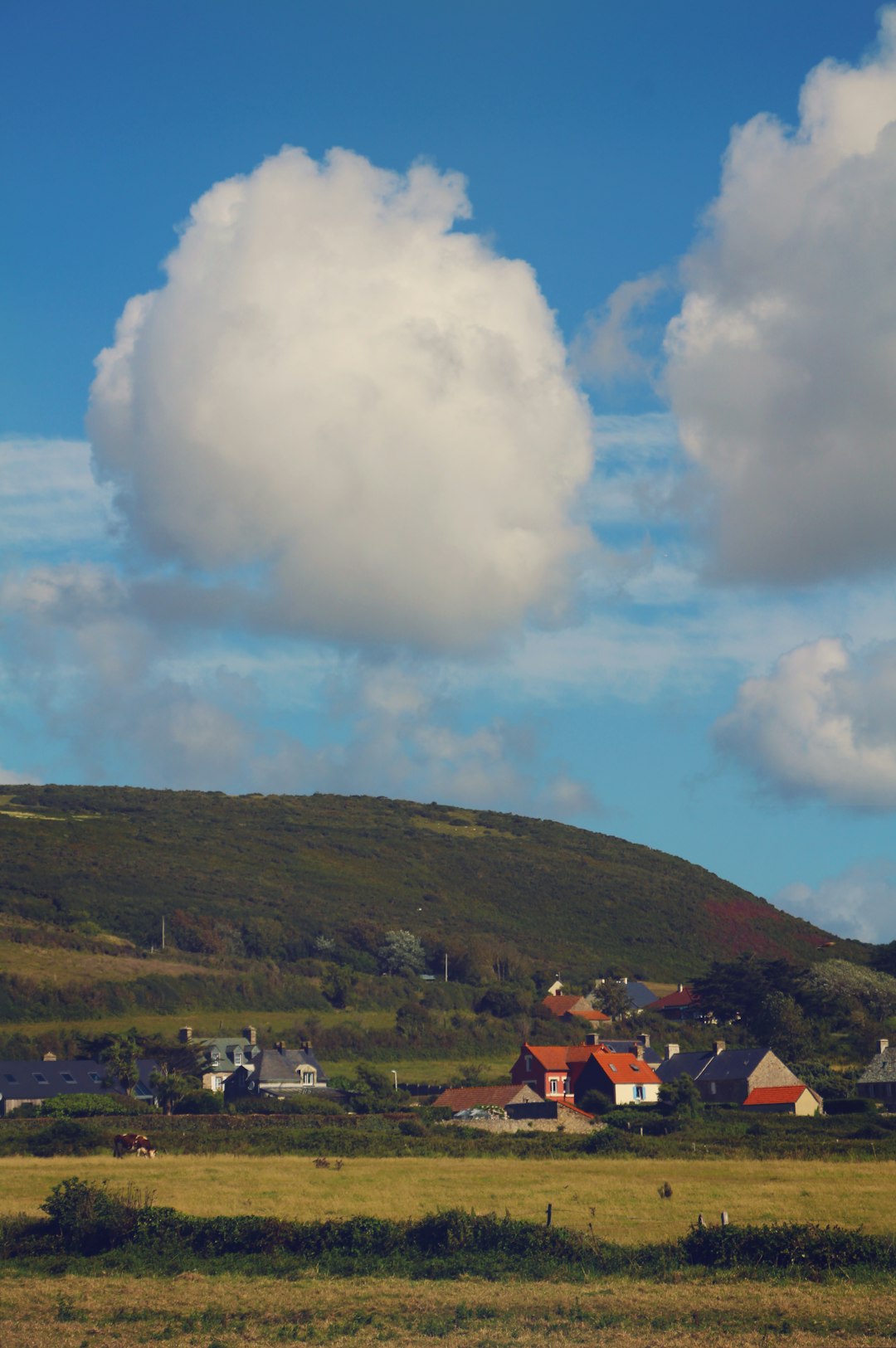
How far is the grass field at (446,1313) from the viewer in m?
23.7

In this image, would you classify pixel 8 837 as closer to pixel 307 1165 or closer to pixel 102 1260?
pixel 307 1165

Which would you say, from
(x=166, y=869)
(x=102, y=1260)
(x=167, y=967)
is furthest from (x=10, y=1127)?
(x=166, y=869)

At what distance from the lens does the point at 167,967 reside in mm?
140125

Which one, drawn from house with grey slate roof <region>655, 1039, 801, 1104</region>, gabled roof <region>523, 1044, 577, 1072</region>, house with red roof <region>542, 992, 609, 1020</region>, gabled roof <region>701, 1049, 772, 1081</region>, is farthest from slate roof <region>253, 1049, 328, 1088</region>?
house with red roof <region>542, 992, 609, 1020</region>

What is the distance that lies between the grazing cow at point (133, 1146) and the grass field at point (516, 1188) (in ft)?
2.27

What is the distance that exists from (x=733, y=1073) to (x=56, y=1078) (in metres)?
43.2

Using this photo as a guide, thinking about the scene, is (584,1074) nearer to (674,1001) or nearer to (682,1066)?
(682,1066)

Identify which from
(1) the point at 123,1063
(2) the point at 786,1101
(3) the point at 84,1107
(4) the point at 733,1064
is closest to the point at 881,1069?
(2) the point at 786,1101

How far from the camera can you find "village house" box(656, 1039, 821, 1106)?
89.2 meters

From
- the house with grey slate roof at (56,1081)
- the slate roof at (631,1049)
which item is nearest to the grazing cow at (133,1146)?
the house with grey slate roof at (56,1081)

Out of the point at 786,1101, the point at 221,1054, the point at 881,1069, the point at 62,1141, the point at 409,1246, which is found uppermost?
the point at 221,1054

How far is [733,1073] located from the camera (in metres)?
91.2

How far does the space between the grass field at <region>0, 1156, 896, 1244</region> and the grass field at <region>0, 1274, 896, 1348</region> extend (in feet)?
21.6

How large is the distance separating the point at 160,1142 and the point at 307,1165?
366 inches
